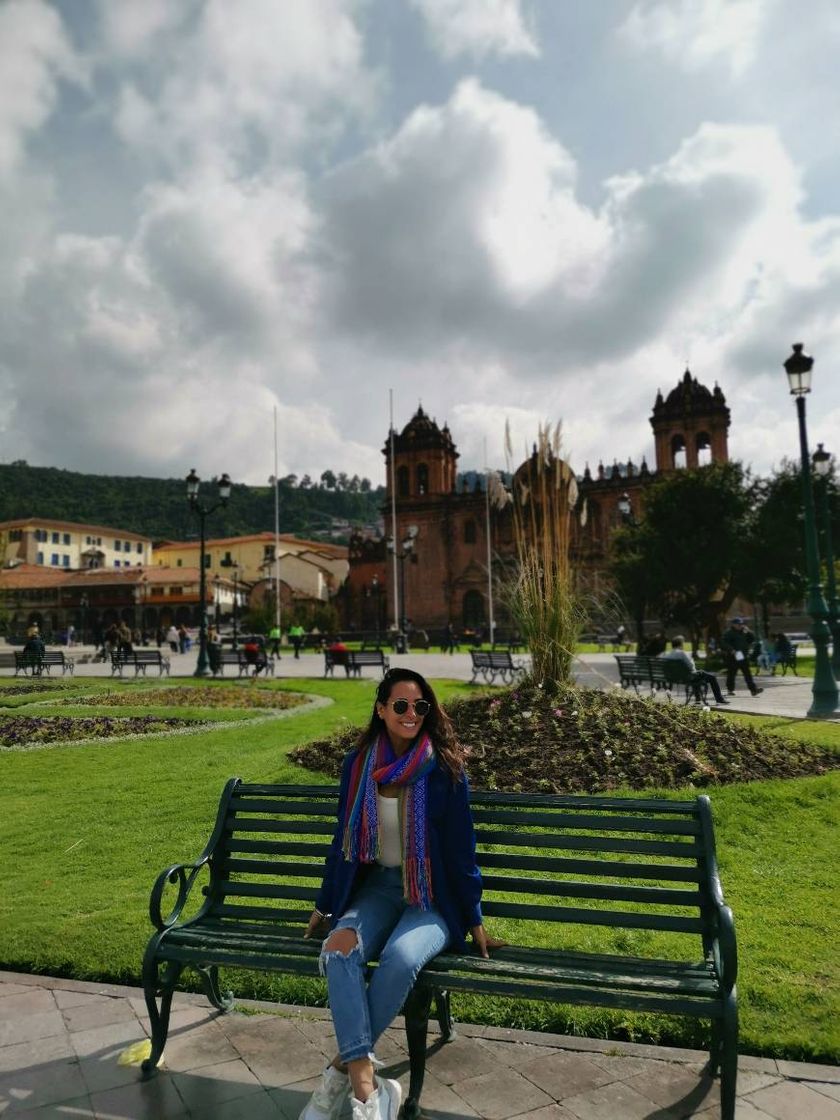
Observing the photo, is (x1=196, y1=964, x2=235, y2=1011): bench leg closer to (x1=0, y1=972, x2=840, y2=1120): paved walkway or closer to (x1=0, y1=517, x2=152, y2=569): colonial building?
(x1=0, y1=972, x2=840, y2=1120): paved walkway

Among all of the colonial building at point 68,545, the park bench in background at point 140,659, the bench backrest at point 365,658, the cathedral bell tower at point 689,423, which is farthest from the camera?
the colonial building at point 68,545

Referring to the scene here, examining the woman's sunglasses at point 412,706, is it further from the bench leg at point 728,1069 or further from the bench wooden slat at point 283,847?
the bench leg at point 728,1069

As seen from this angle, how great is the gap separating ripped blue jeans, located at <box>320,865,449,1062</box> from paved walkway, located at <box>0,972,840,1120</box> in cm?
37

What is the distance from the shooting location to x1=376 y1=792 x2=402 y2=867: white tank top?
316 cm

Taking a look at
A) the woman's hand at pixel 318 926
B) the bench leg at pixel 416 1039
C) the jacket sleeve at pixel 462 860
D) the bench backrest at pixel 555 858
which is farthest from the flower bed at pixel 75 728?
the bench leg at pixel 416 1039

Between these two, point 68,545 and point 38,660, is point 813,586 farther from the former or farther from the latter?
point 68,545

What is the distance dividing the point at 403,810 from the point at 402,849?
0.15 meters

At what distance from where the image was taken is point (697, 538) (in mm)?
29656

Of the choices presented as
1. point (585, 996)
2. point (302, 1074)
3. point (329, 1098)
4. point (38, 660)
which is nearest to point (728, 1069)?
point (585, 996)

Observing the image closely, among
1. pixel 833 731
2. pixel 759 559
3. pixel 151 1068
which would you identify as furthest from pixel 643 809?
pixel 759 559

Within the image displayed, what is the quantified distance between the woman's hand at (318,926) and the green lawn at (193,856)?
25.5 inches

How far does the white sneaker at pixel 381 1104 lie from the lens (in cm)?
243

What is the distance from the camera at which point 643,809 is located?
3.21m

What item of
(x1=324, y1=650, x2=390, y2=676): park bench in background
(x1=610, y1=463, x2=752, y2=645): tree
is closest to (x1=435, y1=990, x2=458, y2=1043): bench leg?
(x1=324, y1=650, x2=390, y2=676): park bench in background
